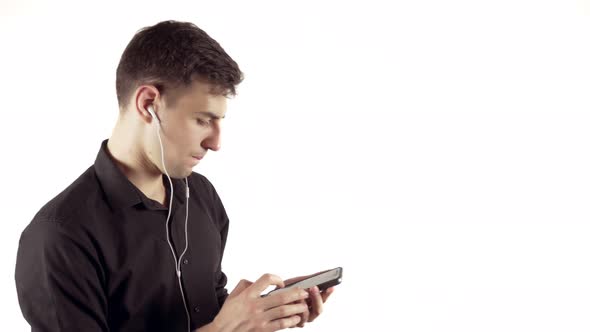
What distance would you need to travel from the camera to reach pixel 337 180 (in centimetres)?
326

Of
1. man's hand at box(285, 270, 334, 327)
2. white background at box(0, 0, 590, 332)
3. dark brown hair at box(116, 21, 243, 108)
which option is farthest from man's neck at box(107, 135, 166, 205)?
white background at box(0, 0, 590, 332)

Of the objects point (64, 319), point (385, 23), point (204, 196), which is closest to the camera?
point (64, 319)

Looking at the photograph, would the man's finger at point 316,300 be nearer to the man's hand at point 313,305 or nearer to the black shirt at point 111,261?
the man's hand at point 313,305

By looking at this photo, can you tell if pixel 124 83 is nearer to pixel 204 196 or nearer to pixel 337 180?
pixel 204 196

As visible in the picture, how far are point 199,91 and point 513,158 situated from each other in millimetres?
2298

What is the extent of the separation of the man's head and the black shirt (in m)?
0.12

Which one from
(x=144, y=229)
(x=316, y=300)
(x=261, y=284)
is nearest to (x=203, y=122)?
A: (x=144, y=229)

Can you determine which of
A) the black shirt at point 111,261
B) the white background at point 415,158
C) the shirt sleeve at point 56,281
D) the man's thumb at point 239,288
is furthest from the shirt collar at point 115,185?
the white background at point 415,158

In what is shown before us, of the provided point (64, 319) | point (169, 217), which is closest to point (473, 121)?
point (169, 217)

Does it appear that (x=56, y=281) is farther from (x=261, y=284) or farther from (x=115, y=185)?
(x=261, y=284)

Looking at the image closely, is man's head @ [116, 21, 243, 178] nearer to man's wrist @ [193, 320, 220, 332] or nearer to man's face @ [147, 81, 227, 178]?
man's face @ [147, 81, 227, 178]

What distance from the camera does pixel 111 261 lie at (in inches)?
56.9

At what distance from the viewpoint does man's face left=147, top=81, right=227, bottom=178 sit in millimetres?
1460

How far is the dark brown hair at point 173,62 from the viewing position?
4.78 ft
